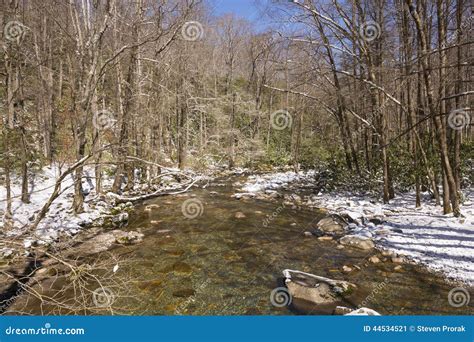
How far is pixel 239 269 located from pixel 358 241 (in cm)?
323

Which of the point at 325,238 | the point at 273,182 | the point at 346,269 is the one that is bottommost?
the point at 346,269

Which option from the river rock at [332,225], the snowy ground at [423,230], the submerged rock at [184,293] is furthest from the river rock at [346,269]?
the submerged rock at [184,293]

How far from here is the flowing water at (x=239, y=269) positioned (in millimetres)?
5266

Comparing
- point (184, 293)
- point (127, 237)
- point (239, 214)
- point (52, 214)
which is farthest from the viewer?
point (239, 214)

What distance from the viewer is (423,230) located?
7.82 meters

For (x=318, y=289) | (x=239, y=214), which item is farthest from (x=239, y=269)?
(x=239, y=214)

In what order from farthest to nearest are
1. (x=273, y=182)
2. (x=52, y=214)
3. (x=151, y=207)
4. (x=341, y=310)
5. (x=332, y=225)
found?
(x=273, y=182) < (x=151, y=207) < (x=52, y=214) < (x=332, y=225) < (x=341, y=310)

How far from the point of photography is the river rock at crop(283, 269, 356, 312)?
5273 mm

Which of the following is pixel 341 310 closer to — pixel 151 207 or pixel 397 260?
pixel 397 260

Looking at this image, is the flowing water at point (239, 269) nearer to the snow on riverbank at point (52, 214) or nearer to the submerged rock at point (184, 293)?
the submerged rock at point (184, 293)

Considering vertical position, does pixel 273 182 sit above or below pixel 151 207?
above

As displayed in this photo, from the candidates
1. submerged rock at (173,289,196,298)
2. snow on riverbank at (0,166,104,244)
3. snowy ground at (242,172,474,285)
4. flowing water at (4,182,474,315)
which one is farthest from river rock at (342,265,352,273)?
snow on riverbank at (0,166,104,244)

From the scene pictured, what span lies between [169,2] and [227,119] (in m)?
13.1

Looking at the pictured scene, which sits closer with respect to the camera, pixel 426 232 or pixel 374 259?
pixel 374 259
